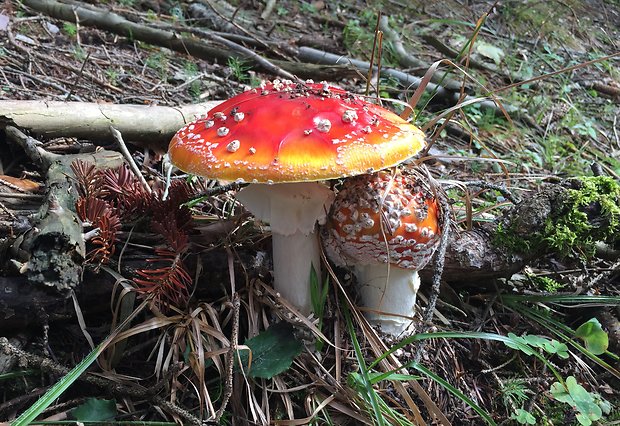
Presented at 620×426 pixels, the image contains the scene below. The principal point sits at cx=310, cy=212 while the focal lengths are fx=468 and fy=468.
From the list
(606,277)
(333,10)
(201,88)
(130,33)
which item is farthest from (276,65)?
(606,277)

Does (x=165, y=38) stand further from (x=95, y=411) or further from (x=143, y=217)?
(x=95, y=411)

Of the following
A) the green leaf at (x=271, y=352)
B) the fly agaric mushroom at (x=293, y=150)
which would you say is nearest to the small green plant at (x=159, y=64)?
the fly agaric mushroom at (x=293, y=150)

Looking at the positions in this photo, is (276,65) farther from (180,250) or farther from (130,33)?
(180,250)

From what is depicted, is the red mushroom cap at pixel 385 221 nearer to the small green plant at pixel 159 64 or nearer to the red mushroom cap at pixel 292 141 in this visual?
the red mushroom cap at pixel 292 141

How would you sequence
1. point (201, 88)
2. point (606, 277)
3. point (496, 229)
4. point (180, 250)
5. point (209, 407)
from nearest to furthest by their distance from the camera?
point (209, 407) < point (180, 250) < point (496, 229) < point (606, 277) < point (201, 88)

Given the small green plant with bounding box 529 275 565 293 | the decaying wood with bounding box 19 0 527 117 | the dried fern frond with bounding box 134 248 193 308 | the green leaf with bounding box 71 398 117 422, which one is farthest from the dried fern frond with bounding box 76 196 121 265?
the decaying wood with bounding box 19 0 527 117

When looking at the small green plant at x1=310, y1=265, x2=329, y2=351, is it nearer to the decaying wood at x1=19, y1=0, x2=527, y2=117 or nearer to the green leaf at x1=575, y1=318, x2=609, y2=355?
the green leaf at x1=575, y1=318, x2=609, y2=355

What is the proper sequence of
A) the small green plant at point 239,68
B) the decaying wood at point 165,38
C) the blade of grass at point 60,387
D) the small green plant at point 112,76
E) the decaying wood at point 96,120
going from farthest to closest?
the decaying wood at point 165,38, the small green plant at point 239,68, the small green plant at point 112,76, the decaying wood at point 96,120, the blade of grass at point 60,387
